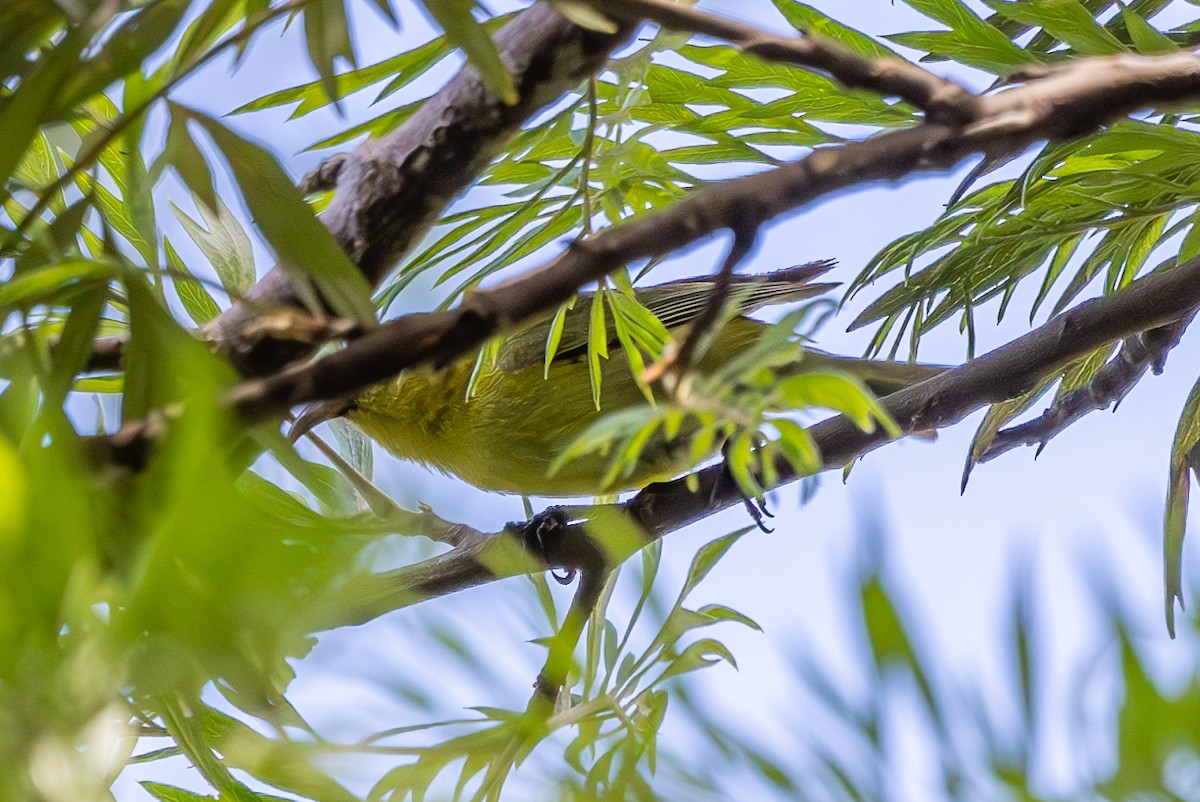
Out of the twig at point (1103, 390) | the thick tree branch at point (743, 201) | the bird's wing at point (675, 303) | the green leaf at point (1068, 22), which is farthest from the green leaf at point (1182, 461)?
the bird's wing at point (675, 303)

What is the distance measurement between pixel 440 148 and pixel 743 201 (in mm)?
259

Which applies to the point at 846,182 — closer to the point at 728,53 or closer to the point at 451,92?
the point at 451,92

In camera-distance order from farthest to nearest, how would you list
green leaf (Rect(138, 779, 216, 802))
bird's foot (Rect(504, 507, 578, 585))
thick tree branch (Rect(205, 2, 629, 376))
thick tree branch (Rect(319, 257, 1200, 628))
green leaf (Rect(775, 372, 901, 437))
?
bird's foot (Rect(504, 507, 578, 585)) < thick tree branch (Rect(319, 257, 1200, 628)) < green leaf (Rect(138, 779, 216, 802)) < thick tree branch (Rect(205, 2, 629, 376)) < green leaf (Rect(775, 372, 901, 437))

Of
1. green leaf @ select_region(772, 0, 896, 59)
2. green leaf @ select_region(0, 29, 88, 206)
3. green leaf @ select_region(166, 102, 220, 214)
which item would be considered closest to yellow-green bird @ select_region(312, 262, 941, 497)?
green leaf @ select_region(772, 0, 896, 59)

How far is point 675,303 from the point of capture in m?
2.08

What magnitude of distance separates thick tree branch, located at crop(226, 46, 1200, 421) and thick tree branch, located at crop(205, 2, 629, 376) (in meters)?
0.21

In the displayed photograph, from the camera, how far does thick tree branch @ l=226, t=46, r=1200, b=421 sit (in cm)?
33

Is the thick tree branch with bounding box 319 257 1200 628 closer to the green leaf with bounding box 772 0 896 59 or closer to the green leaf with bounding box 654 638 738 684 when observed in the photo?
the green leaf with bounding box 654 638 738 684

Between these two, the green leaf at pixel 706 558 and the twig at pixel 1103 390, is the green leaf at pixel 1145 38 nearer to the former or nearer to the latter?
the twig at pixel 1103 390

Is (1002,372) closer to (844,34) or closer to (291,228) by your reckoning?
(844,34)

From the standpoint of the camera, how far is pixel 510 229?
950mm

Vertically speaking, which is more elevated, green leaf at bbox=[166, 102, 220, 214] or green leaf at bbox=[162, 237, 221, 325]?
green leaf at bbox=[162, 237, 221, 325]

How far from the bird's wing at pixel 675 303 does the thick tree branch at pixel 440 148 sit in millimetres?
1169

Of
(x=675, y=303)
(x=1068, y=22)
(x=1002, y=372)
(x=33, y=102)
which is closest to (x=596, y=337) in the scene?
(x=1002, y=372)
